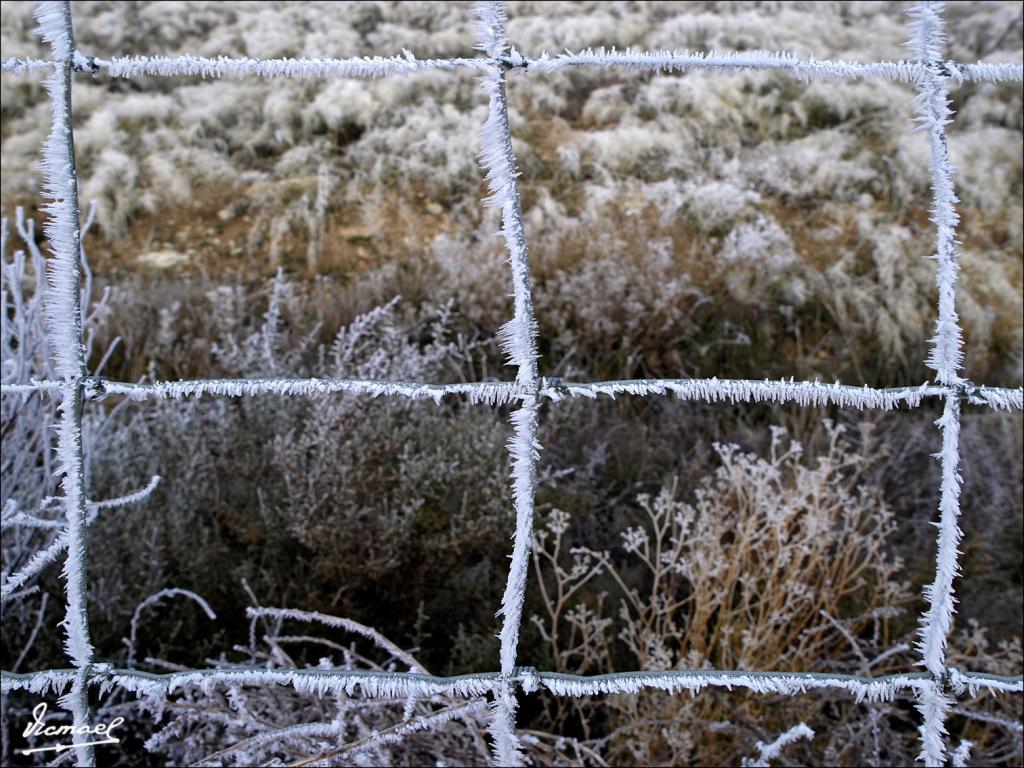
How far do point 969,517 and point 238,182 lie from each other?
4808 mm

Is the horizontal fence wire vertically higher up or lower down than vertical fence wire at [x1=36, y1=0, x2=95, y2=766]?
lower down

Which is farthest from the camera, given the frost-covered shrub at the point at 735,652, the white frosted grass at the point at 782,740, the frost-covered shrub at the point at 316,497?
the frost-covered shrub at the point at 316,497

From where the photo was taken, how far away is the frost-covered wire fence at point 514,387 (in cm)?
95

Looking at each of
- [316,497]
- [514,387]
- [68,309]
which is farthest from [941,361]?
[316,497]

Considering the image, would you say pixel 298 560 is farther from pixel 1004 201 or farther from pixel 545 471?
pixel 1004 201

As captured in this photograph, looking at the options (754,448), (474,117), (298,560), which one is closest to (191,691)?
(298,560)

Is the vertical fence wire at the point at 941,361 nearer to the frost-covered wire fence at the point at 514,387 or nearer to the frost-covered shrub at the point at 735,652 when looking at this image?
the frost-covered wire fence at the point at 514,387

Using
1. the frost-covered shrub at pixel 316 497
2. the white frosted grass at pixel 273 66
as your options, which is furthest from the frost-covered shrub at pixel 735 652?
the white frosted grass at pixel 273 66

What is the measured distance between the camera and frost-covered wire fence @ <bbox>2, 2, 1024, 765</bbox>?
0.95 m

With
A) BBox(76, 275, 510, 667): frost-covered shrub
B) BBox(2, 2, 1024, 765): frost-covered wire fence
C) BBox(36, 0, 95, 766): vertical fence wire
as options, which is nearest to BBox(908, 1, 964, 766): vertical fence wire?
A: BBox(2, 2, 1024, 765): frost-covered wire fence

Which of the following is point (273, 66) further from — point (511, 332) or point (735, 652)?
point (735, 652)

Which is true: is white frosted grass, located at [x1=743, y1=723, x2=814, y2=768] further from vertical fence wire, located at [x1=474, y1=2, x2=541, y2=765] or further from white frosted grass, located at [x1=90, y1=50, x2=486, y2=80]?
white frosted grass, located at [x1=90, y1=50, x2=486, y2=80]

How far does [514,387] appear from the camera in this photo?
3.15ft

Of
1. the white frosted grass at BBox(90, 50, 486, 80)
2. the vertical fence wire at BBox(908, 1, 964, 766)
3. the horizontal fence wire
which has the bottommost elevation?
the horizontal fence wire
